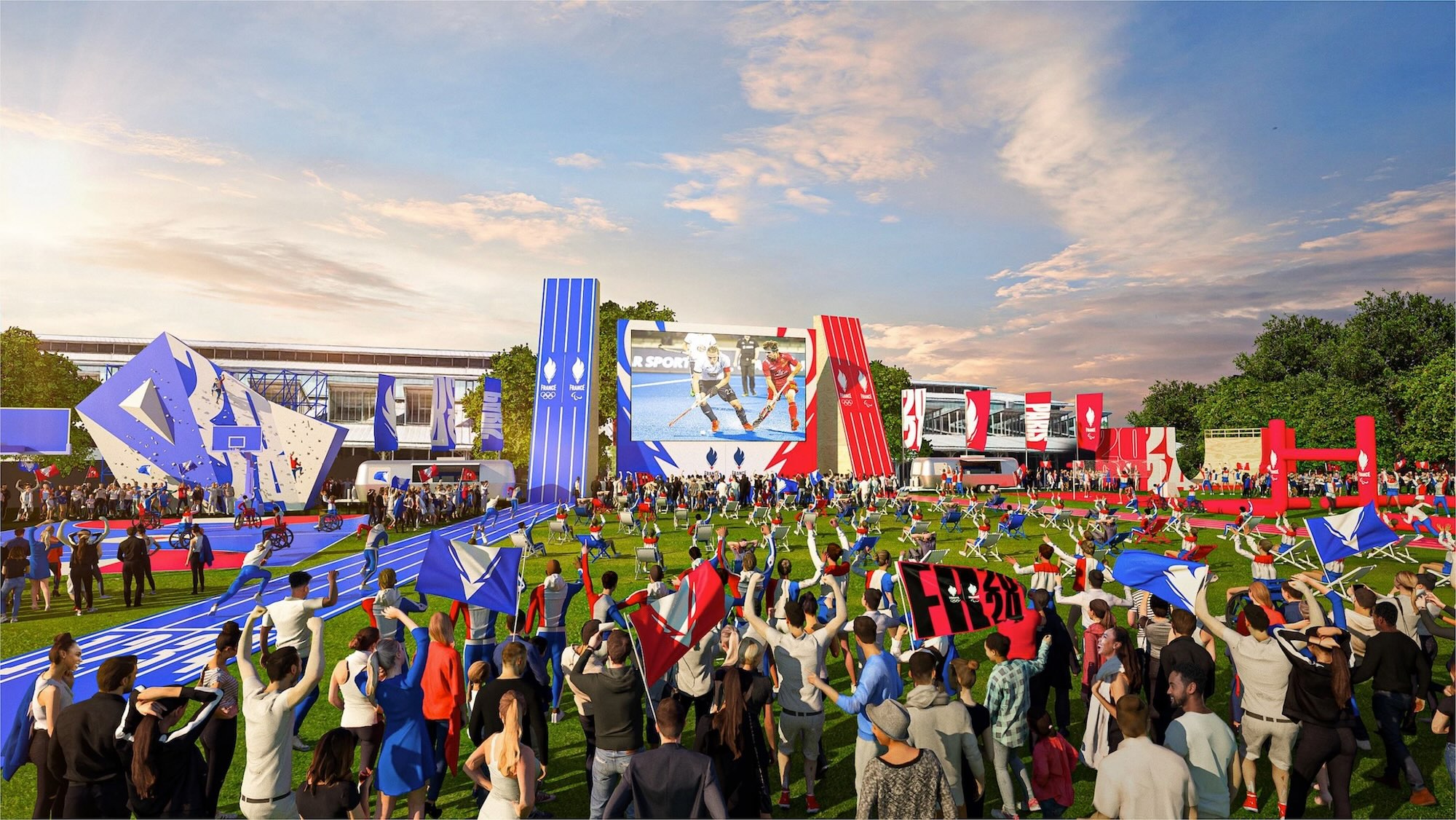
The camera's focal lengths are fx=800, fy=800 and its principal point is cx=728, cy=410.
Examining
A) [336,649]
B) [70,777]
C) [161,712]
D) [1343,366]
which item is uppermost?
[1343,366]

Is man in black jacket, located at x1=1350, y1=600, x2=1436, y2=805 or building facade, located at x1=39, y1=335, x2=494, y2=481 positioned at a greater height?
building facade, located at x1=39, y1=335, x2=494, y2=481

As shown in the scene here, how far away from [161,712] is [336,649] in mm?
7202

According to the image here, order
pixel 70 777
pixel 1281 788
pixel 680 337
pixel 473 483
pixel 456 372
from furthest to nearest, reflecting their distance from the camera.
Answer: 1. pixel 456 372
2. pixel 680 337
3. pixel 473 483
4. pixel 1281 788
5. pixel 70 777

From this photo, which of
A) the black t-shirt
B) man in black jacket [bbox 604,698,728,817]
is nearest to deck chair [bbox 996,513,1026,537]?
man in black jacket [bbox 604,698,728,817]

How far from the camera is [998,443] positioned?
78.4 m

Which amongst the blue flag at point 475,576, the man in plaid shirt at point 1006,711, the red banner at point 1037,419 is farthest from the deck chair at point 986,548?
the red banner at point 1037,419

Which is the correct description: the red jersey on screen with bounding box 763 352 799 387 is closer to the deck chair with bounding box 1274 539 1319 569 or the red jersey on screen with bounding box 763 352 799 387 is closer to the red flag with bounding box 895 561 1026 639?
the deck chair with bounding box 1274 539 1319 569

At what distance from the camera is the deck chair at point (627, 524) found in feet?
75.0

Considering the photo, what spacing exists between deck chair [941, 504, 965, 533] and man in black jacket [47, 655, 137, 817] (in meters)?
22.4

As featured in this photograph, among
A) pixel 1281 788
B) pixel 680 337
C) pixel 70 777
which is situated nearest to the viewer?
pixel 70 777

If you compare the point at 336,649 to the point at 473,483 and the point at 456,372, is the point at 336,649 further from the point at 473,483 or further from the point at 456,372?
the point at 456,372

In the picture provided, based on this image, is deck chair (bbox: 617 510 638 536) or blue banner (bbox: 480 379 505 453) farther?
blue banner (bbox: 480 379 505 453)

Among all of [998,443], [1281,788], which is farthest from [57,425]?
[998,443]

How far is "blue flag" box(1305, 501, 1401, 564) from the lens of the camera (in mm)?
10898
